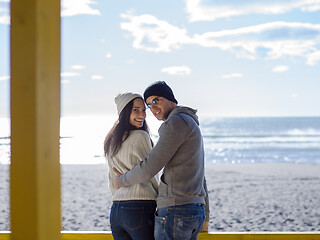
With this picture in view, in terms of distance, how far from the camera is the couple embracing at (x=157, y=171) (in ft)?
6.63

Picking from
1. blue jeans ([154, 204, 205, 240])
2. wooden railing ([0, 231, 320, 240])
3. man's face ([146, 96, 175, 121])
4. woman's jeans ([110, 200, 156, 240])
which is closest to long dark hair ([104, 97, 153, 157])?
man's face ([146, 96, 175, 121])

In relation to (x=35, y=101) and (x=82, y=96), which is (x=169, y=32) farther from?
(x=35, y=101)

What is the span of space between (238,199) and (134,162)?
5.91 meters

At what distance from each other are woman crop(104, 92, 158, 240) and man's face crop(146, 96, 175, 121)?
0.12 m

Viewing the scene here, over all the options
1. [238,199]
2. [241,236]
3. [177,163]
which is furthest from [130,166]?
[238,199]

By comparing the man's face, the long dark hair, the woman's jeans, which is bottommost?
the woman's jeans

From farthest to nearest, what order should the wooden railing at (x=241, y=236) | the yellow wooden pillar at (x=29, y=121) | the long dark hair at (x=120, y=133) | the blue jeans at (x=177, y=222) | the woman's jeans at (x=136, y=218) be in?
1. the wooden railing at (x=241, y=236)
2. the long dark hair at (x=120, y=133)
3. the woman's jeans at (x=136, y=218)
4. the blue jeans at (x=177, y=222)
5. the yellow wooden pillar at (x=29, y=121)

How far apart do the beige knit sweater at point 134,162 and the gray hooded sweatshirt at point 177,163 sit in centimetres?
10

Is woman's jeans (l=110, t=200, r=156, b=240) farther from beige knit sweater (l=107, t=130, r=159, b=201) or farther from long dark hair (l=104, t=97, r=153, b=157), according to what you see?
long dark hair (l=104, t=97, r=153, b=157)

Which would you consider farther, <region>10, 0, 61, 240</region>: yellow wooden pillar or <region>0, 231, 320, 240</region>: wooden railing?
<region>0, 231, 320, 240</region>: wooden railing

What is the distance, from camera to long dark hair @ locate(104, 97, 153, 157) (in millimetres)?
2240

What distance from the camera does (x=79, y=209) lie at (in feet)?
22.3

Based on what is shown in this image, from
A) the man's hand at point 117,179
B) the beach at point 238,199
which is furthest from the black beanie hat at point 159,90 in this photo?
the beach at point 238,199

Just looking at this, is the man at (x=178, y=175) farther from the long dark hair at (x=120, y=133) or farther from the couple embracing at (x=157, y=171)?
the long dark hair at (x=120, y=133)
